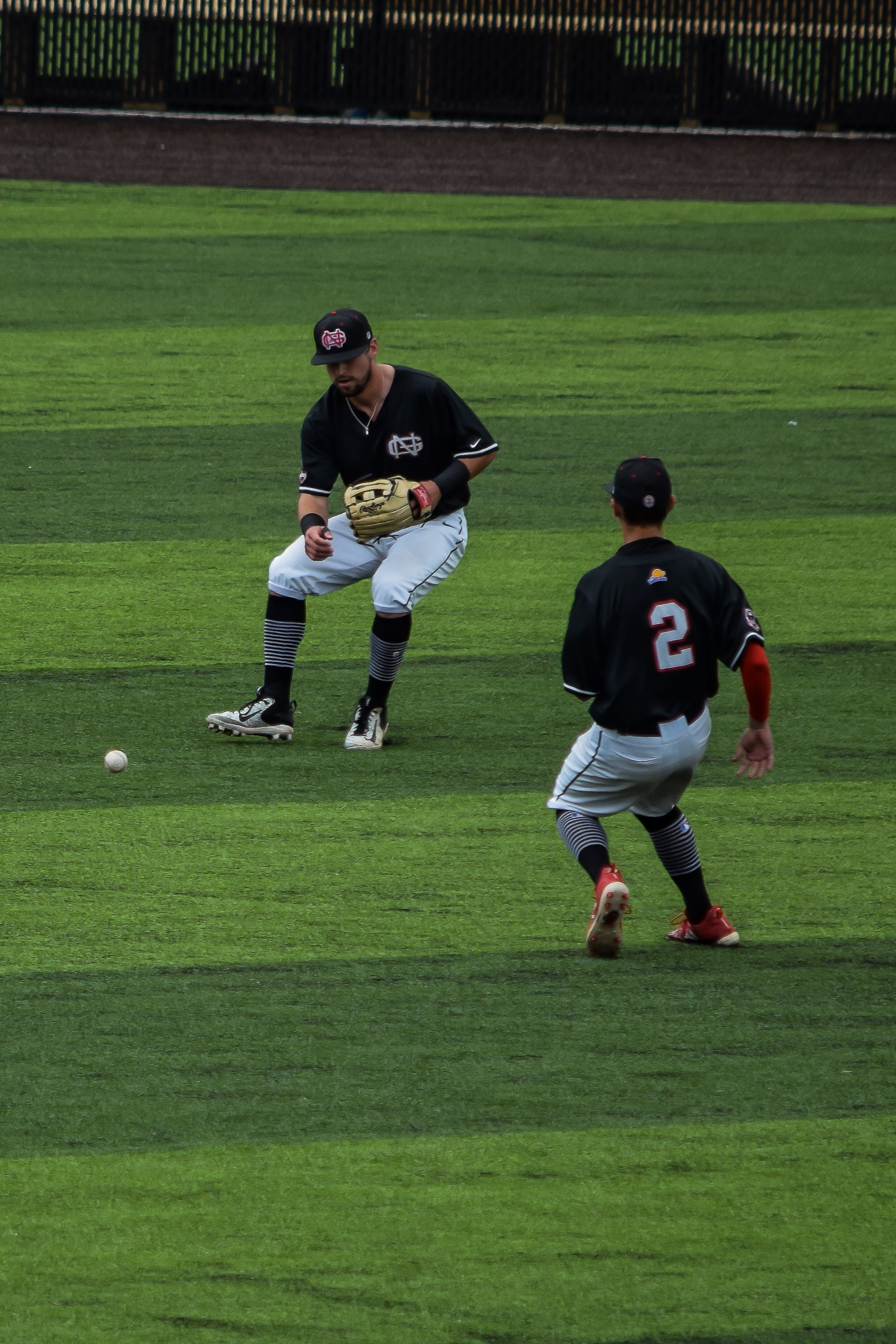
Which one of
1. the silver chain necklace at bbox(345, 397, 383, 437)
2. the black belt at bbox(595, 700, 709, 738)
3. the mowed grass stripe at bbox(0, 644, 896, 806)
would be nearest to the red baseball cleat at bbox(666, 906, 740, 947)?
the black belt at bbox(595, 700, 709, 738)

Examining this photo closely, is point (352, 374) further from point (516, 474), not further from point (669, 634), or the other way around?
point (516, 474)

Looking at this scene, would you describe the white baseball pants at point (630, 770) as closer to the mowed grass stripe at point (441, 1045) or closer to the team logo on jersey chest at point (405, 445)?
the mowed grass stripe at point (441, 1045)

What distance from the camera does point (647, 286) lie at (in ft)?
49.8

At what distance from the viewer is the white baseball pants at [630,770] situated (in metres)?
4.91

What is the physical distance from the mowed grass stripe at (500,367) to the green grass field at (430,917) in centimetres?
6

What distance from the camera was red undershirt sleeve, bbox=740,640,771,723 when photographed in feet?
15.5

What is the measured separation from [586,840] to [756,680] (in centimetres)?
70

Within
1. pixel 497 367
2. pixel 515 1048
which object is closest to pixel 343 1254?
pixel 515 1048

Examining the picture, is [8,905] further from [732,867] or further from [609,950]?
[732,867]

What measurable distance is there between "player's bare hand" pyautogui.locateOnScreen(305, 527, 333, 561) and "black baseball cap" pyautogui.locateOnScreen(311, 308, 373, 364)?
653 millimetres

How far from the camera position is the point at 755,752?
15.8 feet

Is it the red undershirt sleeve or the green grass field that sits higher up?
the red undershirt sleeve

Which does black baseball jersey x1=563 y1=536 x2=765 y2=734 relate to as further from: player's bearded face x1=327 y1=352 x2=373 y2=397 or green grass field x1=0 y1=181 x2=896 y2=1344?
player's bearded face x1=327 y1=352 x2=373 y2=397

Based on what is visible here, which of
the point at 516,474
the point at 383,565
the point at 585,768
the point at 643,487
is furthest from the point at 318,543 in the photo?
the point at 516,474
